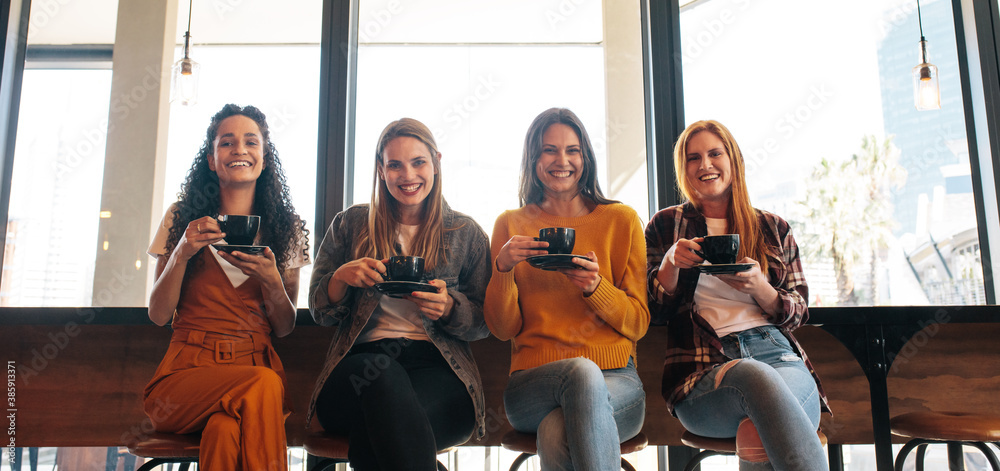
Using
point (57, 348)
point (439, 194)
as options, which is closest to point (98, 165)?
point (57, 348)

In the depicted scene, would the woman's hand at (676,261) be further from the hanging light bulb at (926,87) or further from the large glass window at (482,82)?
the hanging light bulb at (926,87)

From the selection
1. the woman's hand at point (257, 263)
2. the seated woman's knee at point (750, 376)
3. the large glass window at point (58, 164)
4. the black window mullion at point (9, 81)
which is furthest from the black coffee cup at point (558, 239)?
the black window mullion at point (9, 81)

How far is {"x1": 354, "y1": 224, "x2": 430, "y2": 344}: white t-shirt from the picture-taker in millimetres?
1652

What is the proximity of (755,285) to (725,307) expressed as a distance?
0.16 meters

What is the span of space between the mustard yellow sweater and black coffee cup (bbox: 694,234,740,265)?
0.24 meters

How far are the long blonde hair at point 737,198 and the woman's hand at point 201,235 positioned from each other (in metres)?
1.30

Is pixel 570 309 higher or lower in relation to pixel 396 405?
higher

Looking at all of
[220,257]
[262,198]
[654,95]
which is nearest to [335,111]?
[262,198]

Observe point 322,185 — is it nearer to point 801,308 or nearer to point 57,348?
point 57,348

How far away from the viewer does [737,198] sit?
1826 millimetres

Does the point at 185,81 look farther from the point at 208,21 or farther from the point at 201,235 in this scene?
the point at 201,235

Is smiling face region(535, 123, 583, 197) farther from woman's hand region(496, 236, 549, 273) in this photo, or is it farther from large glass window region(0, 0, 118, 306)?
large glass window region(0, 0, 118, 306)

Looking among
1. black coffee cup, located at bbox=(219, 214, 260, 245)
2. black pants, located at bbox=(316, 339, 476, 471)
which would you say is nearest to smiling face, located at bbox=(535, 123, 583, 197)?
black pants, located at bbox=(316, 339, 476, 471)

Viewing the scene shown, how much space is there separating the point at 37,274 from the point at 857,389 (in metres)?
3.12
